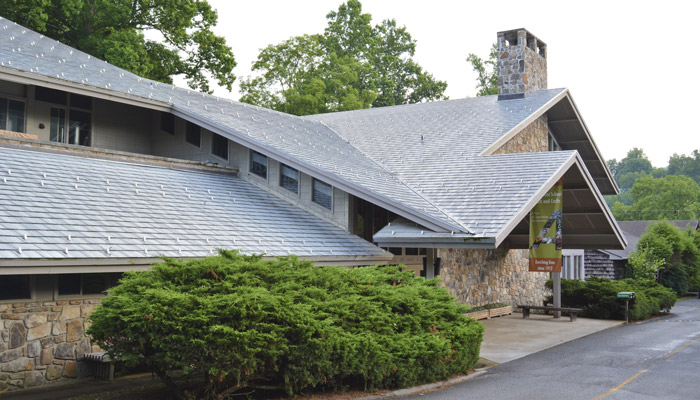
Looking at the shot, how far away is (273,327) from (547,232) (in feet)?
43.7

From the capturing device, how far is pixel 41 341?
10828mm

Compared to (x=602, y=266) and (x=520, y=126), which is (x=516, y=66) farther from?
(x=602, y=266)

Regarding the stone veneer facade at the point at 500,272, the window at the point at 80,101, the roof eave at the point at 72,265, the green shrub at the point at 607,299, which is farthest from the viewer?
the green shrub at the point at 607,299

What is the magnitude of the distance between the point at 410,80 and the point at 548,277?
37.1m

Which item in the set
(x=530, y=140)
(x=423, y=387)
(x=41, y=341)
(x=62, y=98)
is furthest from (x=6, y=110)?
(x=530, y=140)

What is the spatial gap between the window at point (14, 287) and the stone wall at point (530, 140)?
635 inches

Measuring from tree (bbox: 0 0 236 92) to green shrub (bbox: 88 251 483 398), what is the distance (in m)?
22.6

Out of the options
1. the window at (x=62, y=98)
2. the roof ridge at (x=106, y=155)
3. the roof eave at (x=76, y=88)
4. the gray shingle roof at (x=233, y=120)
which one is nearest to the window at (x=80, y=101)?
the window at (x=62, y=98)

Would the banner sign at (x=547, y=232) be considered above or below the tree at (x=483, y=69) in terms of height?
below

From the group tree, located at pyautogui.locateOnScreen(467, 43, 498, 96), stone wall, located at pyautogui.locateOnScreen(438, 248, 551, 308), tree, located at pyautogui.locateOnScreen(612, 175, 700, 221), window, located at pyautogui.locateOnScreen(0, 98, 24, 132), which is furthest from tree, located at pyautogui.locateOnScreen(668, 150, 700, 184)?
window, located at pyautogui.locateOnScreen(0, 98, 24, 132)

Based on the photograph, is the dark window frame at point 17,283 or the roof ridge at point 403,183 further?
the roof ridge at point 403,183

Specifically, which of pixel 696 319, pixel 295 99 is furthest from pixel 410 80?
pixel 696 319

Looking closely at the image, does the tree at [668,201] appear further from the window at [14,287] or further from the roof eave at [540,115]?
the window at [14,287]

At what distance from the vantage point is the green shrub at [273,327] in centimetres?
895
